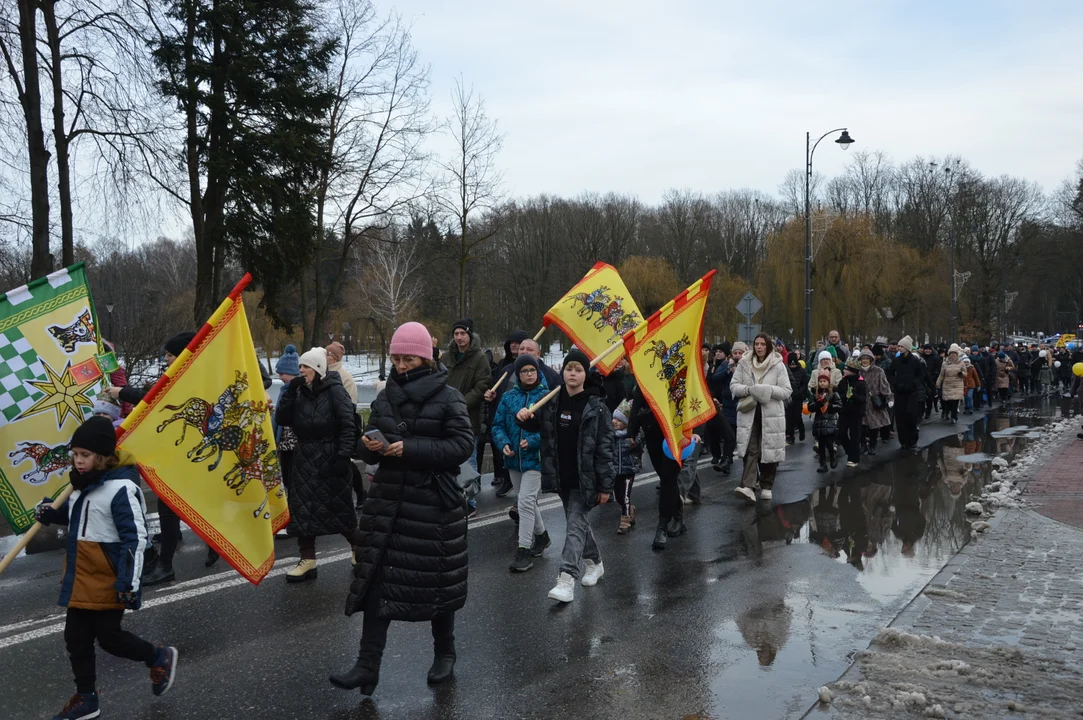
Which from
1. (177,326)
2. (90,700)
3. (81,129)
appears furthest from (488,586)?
(177,326)

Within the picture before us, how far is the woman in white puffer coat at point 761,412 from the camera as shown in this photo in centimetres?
1045

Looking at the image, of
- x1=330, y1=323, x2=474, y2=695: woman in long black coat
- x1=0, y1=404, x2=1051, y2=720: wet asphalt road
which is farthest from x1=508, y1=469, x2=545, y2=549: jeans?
x1=330, y1=323, x2=474, y2=695: woman in long black coat

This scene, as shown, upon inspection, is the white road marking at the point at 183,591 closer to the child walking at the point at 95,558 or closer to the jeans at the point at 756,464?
the child walking at the point at 95,558

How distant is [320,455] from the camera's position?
7.02 meters

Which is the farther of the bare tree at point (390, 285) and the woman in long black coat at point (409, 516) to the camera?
the bare tree at point (390, 285)

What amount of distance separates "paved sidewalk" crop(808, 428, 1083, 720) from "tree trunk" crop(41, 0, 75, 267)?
47.5 feet

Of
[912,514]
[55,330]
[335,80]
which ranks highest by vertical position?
[335,80]

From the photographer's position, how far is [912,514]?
10.1 metres

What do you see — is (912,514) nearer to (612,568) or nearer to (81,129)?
(612,568)

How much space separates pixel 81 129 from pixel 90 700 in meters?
14.0

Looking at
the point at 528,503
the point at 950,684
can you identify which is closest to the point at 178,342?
the point at 528,503

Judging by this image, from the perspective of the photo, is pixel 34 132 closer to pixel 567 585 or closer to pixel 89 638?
pixel 567 585

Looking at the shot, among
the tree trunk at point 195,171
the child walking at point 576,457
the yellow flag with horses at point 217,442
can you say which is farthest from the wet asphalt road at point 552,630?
the tree trunk at point 195,171

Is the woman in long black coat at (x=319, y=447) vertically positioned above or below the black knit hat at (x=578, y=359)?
below
